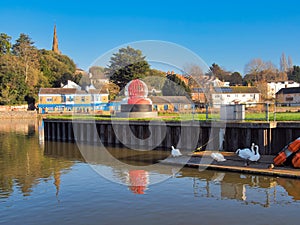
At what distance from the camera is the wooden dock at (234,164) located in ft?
56.2

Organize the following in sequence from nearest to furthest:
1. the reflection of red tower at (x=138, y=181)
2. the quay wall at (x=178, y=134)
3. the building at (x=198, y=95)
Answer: the reflection of red tower at (x=138, y=181)
the quay wall at (x=178, y=134)
the building at (x=198, y=95)

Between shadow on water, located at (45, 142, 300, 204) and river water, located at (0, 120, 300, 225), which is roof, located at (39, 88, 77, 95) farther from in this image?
shadow on water, located at (45, 142, 300, 204)

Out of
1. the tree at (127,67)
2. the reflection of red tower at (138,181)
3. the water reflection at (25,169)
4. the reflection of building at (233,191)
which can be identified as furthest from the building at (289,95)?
the reflection of building at (233,191)

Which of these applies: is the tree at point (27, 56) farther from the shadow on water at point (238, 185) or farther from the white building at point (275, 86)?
the shadow on water at point (238, 185)

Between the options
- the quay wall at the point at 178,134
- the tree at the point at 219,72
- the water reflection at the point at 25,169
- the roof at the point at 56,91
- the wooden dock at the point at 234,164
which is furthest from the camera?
the tree at the point at 219,72

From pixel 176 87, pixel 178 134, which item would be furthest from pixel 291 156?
pixel 176 87

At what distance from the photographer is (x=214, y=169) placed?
19.2 metres

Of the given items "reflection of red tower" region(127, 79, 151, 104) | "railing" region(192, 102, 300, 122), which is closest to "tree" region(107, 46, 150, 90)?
"railing" region(192, 102, 300, 122)

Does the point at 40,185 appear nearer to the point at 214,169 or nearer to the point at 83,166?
the point at 83,166

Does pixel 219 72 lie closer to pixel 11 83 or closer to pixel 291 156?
pixel 11 83

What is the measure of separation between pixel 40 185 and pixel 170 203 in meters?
6.78

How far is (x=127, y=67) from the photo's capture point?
66.8 m

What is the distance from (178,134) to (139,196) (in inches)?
544

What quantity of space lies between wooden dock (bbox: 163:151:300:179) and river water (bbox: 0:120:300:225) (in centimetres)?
36
